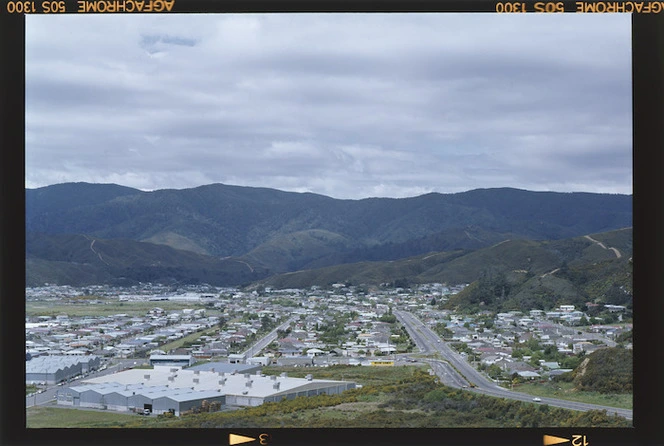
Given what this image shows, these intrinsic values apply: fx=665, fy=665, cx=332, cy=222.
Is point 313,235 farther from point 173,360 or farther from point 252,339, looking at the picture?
point 173,360

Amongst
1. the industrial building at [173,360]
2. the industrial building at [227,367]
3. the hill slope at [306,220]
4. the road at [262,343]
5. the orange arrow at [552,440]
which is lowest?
the orange arrow at [552,440]

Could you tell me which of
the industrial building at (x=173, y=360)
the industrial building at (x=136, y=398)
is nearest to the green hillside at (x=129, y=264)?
the industrial building at (x=173, y=360)

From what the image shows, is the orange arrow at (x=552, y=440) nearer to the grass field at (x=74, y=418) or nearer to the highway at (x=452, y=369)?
the highway at (x=452, y=369)

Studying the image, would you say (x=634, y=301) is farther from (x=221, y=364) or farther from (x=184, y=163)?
(x=184, y=163)

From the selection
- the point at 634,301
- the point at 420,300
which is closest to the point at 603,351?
the point at 634,301

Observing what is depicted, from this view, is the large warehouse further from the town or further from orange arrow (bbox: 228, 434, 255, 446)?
orange arrow (bbox: 228, 434, 255, 446)

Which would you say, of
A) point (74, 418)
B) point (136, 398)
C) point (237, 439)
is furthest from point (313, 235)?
point (74, 418)

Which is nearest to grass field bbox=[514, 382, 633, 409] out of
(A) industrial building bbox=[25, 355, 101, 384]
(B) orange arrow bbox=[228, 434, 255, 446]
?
(B) orange arrow bbox=[228, 434, 255, 446]

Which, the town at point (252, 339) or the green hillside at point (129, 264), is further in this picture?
the green hillside at point (129, 264)
